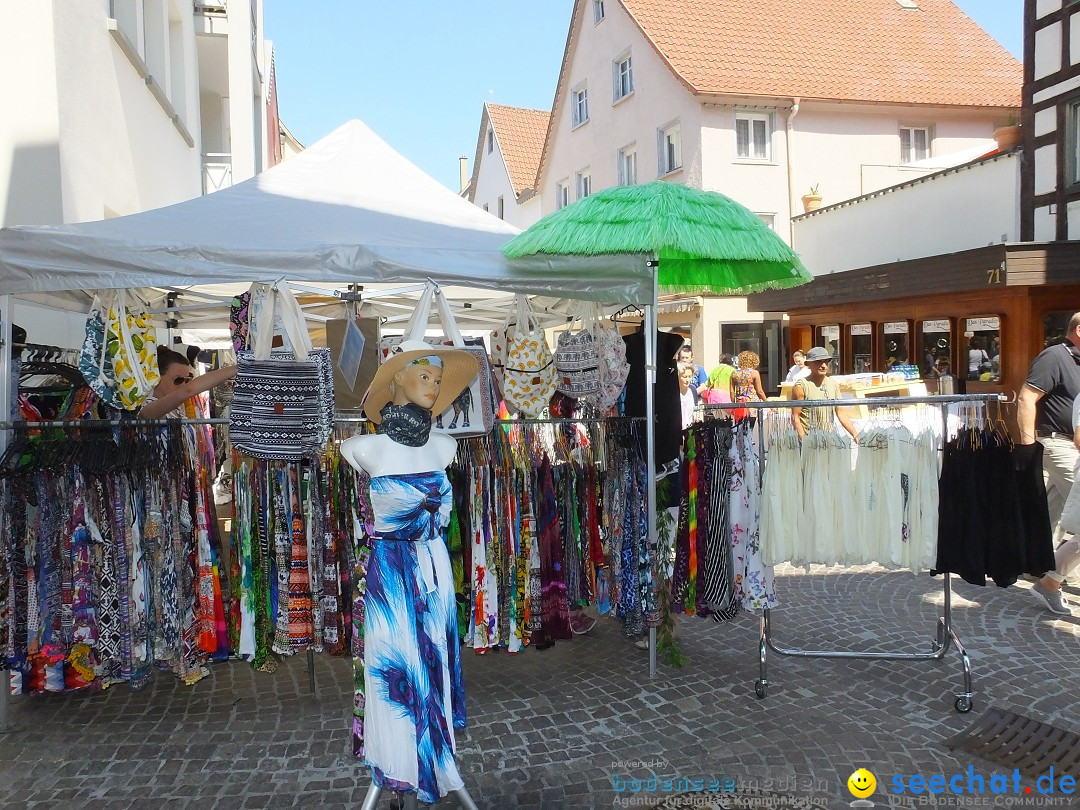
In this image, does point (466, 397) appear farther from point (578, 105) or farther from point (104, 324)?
point (578, 105)

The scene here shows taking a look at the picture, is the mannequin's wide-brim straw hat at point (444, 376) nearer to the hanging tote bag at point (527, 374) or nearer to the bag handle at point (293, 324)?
the bag handle at point (293, 324)

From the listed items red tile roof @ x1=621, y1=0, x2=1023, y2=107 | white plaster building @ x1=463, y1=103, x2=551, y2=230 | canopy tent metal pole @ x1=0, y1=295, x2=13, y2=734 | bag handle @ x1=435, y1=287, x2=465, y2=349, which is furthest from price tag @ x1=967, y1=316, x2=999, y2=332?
white plaster building @ x1=463, y1=103, x2=551, y2=230

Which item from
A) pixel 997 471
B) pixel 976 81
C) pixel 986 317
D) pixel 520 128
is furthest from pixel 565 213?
pixel 520 128

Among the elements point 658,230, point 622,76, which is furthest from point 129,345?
point 622,76

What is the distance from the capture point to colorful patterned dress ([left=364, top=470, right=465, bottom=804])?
283 cm

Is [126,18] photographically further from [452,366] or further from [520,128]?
[520,128]

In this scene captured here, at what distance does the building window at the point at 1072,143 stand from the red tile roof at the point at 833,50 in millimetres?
6647

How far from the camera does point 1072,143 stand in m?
10.8

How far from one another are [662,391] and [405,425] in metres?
1.88

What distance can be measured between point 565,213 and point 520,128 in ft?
94.8

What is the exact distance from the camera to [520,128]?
31078 millimetres

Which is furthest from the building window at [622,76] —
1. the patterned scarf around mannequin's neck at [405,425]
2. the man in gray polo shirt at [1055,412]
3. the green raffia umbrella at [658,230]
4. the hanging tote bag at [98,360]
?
the patterned scarf around mannequin's neck at [405,425]

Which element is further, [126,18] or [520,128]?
[520,128]

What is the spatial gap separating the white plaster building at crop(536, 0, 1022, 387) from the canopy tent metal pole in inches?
587
